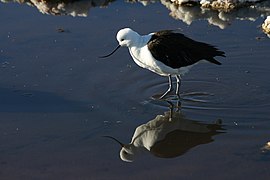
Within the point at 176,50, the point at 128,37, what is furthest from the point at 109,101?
the point at 176,50

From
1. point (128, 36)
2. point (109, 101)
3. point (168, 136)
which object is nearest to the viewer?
point (168, 136)

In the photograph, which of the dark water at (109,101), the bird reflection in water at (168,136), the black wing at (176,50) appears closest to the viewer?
the dark water at (109,101)

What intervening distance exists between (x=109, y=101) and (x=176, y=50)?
0.95 metres

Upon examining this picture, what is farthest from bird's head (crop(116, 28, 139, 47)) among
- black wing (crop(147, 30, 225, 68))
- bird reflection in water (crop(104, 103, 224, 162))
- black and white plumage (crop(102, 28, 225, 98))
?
bird reflection in water (crop(104, 103, 224, 162))

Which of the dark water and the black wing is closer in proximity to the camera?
the dark water

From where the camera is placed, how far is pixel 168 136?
22.6ft

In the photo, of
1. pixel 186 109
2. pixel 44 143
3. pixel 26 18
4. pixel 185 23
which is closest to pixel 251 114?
pixel 186 109

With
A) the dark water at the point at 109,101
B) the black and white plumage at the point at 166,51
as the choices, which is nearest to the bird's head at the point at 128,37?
the black and white plumage at the point at 166,51

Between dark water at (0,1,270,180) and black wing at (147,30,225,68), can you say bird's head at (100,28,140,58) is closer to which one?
black wing at (147,30,225,68)

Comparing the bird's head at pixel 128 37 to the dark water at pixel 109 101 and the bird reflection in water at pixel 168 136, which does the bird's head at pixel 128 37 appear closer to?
the dark water at pixel 109 101

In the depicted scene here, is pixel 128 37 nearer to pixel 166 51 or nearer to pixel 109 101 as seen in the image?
pixel 166 51

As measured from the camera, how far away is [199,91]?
25.7 feet

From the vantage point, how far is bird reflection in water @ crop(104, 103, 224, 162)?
650 centimetres

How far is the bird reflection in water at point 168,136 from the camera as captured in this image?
6.50 m
